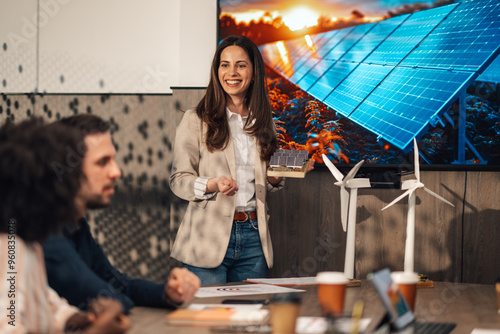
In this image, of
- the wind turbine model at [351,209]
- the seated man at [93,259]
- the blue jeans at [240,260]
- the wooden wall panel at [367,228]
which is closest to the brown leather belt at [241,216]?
the blue jeans at [240,260]

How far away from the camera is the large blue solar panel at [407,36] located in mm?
3604

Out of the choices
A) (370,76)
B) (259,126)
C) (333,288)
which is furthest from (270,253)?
(370,76)

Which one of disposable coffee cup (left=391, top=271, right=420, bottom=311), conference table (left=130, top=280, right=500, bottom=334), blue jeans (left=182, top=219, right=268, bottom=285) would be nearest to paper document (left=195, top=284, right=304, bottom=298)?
conference table (left=130, top=280, right=500, bottom=334)

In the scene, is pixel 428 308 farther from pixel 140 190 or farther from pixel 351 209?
pixel 140 190

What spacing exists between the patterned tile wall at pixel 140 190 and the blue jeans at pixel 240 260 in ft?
3.83

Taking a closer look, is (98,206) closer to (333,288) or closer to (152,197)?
(333,288)

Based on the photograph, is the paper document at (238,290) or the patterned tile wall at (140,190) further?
the patterned tile wall at (140,190)

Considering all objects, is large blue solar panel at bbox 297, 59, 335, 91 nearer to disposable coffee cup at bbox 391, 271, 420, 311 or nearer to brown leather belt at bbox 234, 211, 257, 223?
brown leather belt at bbox 234, 211, 257, 223

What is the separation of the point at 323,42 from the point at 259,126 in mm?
1078

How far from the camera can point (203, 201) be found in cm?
288

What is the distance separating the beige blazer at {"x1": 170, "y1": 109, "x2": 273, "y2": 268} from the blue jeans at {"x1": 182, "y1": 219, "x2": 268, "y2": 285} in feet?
0.11

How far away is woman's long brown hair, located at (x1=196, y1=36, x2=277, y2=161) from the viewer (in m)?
2.93

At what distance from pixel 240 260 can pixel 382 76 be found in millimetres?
1570

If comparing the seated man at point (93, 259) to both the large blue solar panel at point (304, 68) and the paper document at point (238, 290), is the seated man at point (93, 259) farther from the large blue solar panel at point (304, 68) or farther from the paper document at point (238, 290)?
the large blue solar panel at point (304, 68)
